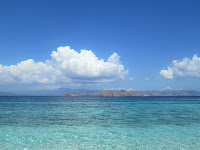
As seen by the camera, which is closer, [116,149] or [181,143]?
[116,149]

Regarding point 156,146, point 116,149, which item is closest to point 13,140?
point 116,149

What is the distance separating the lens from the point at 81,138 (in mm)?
19172

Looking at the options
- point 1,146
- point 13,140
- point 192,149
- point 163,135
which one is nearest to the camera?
point 192,149

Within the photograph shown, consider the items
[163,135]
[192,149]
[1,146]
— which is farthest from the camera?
[163,135]

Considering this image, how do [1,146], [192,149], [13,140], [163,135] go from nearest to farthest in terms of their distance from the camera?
1. [192,149]
2. [1,146]
3. [13,140]
4. [163,135]

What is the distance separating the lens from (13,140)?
18578 millimetres

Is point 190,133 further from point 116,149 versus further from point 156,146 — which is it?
point 116,149

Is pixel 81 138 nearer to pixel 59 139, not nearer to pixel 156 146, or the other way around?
pixel 59 139

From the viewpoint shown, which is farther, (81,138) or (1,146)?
(81,138)

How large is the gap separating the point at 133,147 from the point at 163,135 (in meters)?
5.91

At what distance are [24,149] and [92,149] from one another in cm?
597

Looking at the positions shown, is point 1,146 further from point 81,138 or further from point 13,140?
point 81,138

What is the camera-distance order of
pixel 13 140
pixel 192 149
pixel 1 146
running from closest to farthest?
pixel 192 149, pixel 1 146, pixel 13 140

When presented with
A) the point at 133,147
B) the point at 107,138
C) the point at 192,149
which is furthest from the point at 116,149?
the point at 192,149
